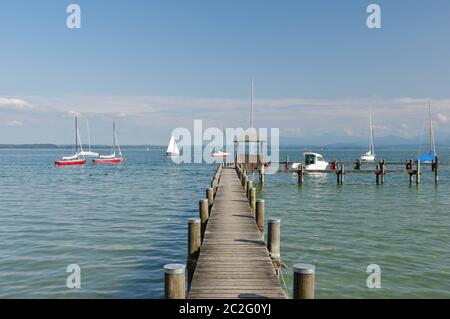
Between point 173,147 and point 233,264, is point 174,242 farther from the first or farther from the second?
point 173,147

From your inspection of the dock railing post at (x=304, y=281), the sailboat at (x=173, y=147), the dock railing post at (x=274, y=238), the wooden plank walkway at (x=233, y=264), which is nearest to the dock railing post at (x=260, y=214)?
the wooden plank walkway at (x=233, y=264)

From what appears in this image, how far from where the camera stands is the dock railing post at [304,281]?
6723mm

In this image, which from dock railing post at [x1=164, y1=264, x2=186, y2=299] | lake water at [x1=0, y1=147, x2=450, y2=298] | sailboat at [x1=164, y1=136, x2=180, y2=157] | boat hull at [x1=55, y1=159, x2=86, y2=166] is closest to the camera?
dock railing post at [x1=164, y1=264, x2=186, y2=299]

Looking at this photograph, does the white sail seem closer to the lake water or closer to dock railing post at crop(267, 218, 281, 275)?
the lake water

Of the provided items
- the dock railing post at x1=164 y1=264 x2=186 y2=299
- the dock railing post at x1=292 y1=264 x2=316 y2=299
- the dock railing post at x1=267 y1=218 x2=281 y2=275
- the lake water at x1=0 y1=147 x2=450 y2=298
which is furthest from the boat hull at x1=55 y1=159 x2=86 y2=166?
the dock railing post at x1=292 y1=264 x2=316 y2=299

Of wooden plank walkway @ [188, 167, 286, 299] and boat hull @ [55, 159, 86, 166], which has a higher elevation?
boat hull @ [55, 159, 86, 166]

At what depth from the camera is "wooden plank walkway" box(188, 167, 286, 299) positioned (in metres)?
7.89

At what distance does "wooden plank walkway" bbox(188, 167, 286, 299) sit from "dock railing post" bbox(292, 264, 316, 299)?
782 mm

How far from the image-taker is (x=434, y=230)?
19.2m

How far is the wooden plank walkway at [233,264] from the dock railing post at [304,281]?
782 millimetres

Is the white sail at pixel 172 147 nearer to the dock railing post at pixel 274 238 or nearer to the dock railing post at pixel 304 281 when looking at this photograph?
the dock railing post at pixel 274 238
